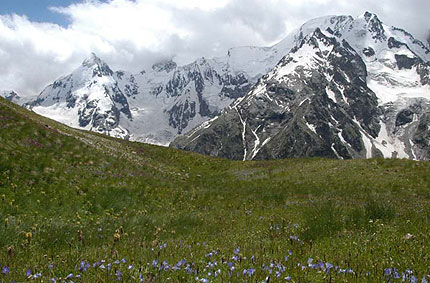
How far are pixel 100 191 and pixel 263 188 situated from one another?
11026mm

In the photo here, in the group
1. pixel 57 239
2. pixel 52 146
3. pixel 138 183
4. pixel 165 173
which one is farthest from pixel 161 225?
pixel 165 173

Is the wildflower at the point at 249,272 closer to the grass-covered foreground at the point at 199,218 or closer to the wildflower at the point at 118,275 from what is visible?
the grass-covered foreground at the point at 199,218

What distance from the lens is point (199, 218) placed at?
14.1 meters

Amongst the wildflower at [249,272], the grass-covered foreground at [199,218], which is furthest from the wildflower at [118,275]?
the wildflower at [249,272]

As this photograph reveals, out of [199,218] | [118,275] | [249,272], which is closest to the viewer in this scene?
[249,272]

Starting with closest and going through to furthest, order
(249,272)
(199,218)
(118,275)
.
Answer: (249,272) → (118,275) → (199,218)

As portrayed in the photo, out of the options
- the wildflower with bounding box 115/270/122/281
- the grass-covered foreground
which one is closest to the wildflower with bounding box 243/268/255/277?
the grass-covered foreground

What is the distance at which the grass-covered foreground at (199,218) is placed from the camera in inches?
226

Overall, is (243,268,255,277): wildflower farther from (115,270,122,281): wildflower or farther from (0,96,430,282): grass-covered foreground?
(115,270,122,281): wildflower

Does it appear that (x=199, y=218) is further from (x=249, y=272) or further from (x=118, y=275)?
(x=249, y=272)

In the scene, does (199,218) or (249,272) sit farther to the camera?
(199,218)

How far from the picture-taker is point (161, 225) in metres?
12.7

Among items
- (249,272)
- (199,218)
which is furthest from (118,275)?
(199,218)

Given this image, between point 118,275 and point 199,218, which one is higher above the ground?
point 199,218
